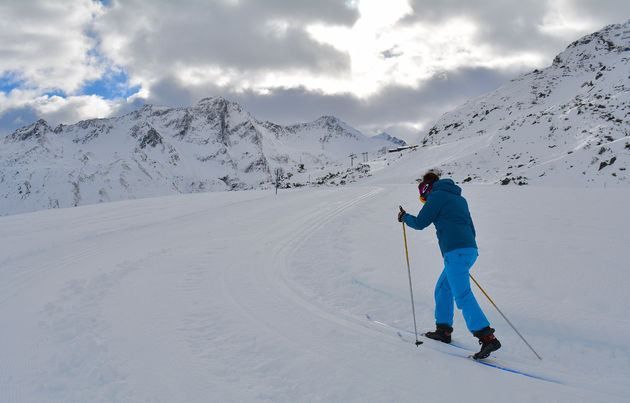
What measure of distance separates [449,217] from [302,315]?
2775 mm

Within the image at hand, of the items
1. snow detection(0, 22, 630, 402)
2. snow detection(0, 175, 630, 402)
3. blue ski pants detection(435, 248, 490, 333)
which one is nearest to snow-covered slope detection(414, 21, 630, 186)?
snow detection(0, 22, 630, 402)

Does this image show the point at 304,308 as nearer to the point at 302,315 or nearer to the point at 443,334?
the point at 302,315

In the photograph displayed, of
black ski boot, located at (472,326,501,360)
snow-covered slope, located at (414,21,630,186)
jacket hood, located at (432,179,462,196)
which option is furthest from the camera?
snow-covered slope, located at (414,21,630,186)

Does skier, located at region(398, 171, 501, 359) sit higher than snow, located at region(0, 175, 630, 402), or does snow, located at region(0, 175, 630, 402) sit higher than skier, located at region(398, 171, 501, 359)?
skier, located at region(398, 171, 501, 359)

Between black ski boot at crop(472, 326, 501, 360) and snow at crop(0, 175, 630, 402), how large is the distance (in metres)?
0.16

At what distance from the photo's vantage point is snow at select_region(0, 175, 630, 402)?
12.1 feet

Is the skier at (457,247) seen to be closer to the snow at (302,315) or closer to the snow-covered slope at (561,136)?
the snow at (302,315)

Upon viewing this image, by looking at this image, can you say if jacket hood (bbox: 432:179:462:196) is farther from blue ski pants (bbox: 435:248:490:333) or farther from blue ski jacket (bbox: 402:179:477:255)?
blue ski pants (bbox: 435:248:490:333)

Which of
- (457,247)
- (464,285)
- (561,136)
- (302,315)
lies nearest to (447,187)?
(457,247)

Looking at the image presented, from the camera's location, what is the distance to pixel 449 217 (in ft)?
14.6

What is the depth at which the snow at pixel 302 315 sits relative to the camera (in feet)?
12.1

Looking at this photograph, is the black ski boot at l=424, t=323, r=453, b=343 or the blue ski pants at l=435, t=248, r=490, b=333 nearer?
the blue ski pants at l=435, t=248, r=490, b=333

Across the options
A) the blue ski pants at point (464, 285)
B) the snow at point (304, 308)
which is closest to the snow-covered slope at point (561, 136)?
the snow at point (304, 308)

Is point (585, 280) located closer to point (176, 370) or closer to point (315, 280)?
point (315, 280)
